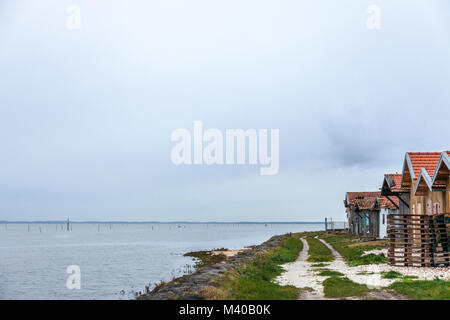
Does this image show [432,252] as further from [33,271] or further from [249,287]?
[33,271]

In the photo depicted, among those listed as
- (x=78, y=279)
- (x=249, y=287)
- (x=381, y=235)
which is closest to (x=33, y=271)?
(x=78, y=279)

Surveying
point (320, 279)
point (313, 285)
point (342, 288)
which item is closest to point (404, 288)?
point (342, 288)

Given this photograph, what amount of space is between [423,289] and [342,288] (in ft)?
8.37

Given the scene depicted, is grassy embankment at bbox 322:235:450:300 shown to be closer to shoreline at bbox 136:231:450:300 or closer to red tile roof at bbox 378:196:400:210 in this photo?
shoreline at bbox 136:231:450:300

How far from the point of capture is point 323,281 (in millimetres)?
17750

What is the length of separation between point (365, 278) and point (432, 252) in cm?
495

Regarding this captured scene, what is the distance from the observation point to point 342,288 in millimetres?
15578

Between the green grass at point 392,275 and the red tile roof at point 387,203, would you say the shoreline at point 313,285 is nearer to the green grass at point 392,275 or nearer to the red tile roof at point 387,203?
the green grass at point 392,275

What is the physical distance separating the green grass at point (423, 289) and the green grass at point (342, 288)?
3.72 feet

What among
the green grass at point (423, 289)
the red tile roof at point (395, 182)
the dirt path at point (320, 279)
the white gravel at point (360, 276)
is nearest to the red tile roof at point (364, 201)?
the red tile roof at point (395, 182)

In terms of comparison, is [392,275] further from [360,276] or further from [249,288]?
[249,288]

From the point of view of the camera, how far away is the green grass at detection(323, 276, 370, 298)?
14398 millimetres

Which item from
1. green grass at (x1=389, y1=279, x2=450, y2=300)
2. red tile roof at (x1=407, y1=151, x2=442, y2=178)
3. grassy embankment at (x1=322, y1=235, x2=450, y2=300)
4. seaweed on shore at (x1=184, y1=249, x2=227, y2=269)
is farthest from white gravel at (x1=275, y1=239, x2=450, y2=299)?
seaweed on shore at (x1=184, y1=249, x2=227, y2=269)

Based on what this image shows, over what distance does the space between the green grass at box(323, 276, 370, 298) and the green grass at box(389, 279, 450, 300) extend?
44.6 inches
